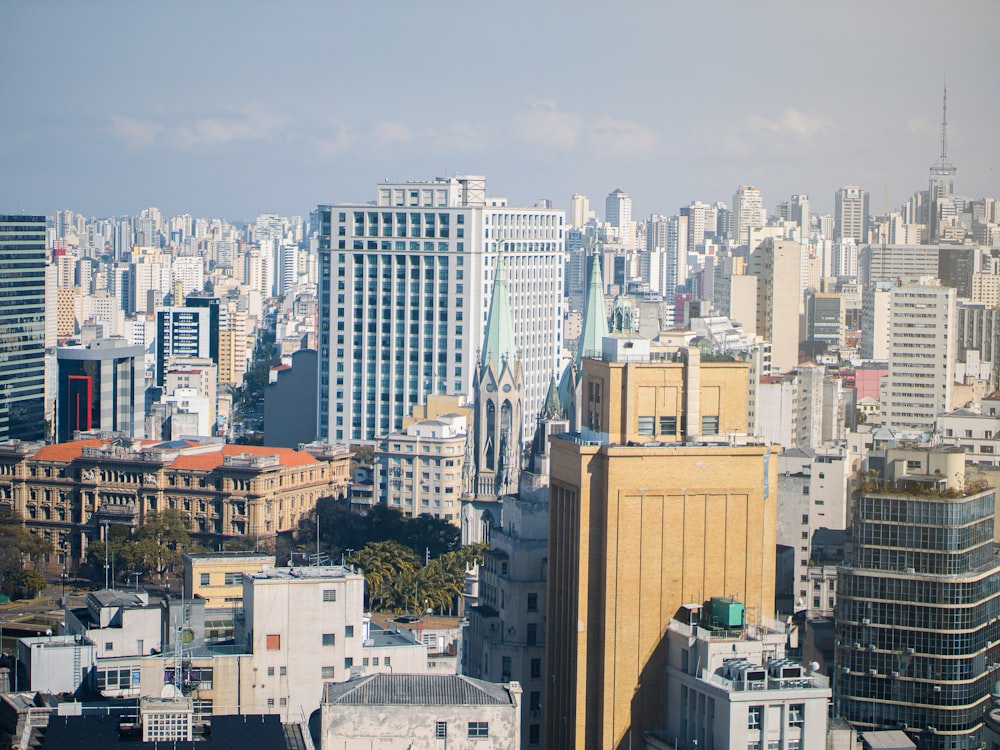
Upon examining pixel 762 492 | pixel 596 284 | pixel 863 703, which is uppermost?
pixel 596 284

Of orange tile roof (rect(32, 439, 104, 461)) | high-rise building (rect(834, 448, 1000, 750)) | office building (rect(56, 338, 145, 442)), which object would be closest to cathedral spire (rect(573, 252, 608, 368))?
orange tile roof (rect(32, 439, 104, 461))

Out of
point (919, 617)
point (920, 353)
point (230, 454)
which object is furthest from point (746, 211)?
point (919, 617)

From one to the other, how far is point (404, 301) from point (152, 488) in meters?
15.5

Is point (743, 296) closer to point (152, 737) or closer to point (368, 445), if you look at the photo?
point (368, 445)

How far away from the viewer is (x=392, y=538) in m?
61.0

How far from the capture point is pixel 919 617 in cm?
3619

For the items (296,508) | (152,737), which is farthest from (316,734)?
(296,508)

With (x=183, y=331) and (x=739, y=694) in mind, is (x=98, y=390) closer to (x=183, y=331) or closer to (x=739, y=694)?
(x=183, y=331)

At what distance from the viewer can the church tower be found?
62.4 meters

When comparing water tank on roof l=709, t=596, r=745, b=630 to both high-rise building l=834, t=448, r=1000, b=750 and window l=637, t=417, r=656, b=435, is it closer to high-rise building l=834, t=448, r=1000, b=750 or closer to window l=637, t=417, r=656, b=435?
window l=637, t=417, r=656, b=435

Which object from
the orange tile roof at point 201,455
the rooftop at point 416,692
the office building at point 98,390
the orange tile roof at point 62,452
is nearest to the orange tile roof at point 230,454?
the orange tile roof at point 201,455

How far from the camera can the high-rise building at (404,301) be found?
7675 cm

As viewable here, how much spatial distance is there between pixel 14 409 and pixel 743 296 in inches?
1643

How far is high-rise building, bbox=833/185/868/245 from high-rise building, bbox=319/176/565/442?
78.1m
